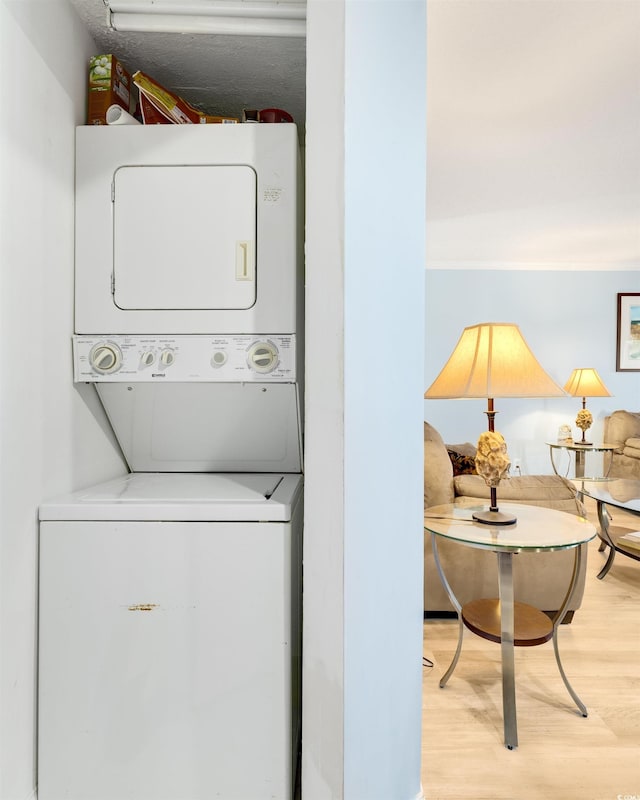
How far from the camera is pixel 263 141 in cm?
143

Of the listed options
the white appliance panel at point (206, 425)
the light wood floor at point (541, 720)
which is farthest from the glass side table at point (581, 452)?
the white appliance panel at point (206, 425)

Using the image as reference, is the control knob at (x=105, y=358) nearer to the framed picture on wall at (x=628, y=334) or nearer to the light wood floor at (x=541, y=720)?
the light wood floor at (x=541, y=720)

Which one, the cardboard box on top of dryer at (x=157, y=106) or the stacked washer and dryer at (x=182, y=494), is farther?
the cardboard box on top of dryer at (x=157, y=106)

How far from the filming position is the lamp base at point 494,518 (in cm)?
196

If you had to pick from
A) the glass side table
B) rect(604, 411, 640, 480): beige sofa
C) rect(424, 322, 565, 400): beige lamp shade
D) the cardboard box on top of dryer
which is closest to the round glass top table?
rect(424, 322, 565, 400): beige lamp shade

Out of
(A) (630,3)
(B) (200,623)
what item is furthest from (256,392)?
(A) (630,3)

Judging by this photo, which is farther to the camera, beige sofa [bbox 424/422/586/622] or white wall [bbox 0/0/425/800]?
beige sofa [bbox 424/422/586/622]

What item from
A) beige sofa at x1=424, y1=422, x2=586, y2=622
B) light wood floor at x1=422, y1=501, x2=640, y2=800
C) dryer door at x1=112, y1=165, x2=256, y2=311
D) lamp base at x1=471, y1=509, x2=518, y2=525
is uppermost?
dryer door at x1=112, y1=165, x2=256, y2=311

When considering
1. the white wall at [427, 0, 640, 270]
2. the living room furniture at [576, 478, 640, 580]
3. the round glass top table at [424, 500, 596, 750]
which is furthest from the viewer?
the living room furniture at [576, 478, 640, 580]

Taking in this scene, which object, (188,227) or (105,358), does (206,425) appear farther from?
(188,227)

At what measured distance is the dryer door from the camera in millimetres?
1436

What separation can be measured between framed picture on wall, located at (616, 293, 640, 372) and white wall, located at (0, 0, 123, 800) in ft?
19.8

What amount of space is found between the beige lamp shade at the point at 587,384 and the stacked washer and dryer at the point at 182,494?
462 centimetres

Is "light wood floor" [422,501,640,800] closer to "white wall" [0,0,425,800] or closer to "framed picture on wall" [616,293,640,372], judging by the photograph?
"white wall" [0,0,425,800]
